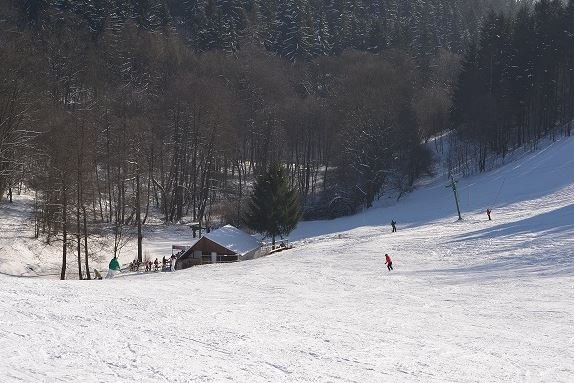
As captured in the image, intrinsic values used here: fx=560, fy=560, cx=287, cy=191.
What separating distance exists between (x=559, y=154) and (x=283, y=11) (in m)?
61.8

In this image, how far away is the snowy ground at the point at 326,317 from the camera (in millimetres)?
10680

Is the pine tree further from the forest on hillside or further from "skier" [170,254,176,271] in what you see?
the forest on hillside

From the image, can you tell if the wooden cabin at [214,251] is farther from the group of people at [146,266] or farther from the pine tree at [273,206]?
the pine tree at [273,206]

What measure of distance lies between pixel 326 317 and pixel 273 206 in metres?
27.7

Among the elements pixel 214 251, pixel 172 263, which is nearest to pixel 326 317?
pixel 214 251

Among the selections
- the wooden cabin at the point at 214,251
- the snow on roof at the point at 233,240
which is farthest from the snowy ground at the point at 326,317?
the snow on roof at the point at 233,240

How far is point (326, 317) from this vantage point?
55.8ft

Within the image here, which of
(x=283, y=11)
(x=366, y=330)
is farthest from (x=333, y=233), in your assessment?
(x=283, y=11)

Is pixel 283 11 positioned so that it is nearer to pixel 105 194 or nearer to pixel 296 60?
pixel 296 60

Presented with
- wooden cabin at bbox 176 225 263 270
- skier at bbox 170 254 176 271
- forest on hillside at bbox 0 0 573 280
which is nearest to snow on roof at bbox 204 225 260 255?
wooden cabin at bbox 176 225 263 270

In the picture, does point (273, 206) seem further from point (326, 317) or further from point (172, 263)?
point (326, 317)

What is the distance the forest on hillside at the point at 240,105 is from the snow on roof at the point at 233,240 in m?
10.1

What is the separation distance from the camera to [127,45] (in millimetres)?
75062

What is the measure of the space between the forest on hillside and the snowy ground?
62.4 feet
